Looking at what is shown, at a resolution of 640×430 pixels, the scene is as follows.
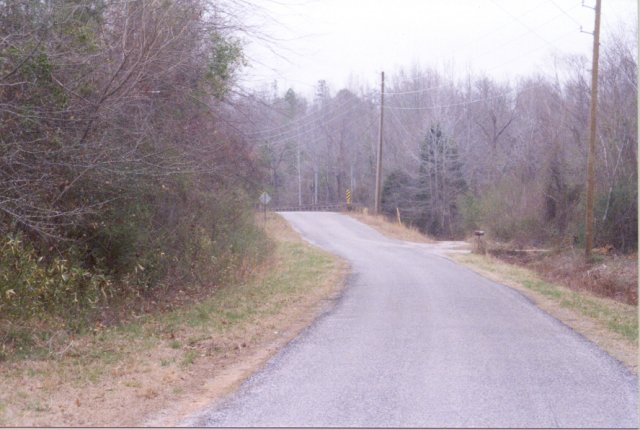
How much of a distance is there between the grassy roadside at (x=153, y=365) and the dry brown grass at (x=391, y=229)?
3053 cm

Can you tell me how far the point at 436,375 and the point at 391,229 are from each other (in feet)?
131

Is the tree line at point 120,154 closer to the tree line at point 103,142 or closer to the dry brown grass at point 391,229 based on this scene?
the tree line at point 103,142

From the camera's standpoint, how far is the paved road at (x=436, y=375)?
6906 millimetres

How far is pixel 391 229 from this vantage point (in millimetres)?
48500

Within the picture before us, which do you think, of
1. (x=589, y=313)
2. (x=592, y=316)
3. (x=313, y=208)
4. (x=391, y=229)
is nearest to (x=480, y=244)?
(x=391, y=229)

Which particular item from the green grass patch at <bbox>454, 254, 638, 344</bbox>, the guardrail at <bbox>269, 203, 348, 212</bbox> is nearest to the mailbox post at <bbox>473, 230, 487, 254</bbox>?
the green grass patch at <bbox>454, 254, 638, 344</bbox>

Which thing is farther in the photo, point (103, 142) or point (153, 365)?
point (103, 142)

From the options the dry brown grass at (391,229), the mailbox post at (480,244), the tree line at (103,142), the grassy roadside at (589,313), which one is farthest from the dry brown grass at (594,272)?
the dry brown grass at (391,229)

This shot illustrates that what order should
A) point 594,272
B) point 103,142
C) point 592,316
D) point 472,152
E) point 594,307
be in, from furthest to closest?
point 472,152, point 594,272, point 594,307, point 592,316, point 103,142

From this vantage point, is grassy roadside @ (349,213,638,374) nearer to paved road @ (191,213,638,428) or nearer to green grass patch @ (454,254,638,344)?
green grass patch @ (454,254,638,344)

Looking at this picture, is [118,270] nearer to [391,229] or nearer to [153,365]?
[153,365]

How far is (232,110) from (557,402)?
1184 cm

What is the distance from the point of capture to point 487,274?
2398 centimetres

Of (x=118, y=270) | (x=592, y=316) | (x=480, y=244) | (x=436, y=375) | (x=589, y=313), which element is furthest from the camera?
(x=480, y=244)
